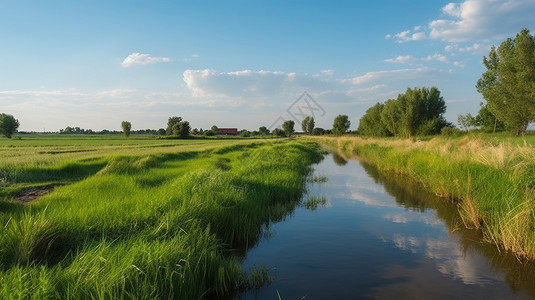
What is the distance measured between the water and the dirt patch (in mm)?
7516

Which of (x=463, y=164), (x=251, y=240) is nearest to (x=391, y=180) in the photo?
(x=463, y=164)

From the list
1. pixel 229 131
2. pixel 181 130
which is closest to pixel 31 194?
pixel 181 130

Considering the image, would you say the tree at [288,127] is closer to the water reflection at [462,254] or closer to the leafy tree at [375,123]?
the leafy tree at [375,123]

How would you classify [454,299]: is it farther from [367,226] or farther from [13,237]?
[13,237]

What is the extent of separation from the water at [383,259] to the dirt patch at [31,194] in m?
7.52

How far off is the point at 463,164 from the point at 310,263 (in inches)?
356

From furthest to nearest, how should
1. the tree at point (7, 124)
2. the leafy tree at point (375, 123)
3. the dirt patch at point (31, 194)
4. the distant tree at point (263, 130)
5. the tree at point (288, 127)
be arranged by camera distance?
the tree at point (288, 127) < the distant tree at point (263, 130) < the tree at point (7, 124) < the leafy tree at point (375, 123) < the dirt patch at point (31, 194)

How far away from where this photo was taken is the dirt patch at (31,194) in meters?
9.43

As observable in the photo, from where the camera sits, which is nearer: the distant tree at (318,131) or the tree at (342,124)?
the tree at (342,124)

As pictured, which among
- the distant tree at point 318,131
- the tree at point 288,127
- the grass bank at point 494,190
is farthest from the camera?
the tree at point 288,127

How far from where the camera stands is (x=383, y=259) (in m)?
6.77

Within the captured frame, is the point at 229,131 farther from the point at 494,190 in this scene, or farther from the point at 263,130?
the point at 494,190

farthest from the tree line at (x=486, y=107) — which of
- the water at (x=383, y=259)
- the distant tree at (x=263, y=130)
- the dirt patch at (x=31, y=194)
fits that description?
the distant tree at (x=263, y=130)

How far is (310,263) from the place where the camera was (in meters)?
6.55
